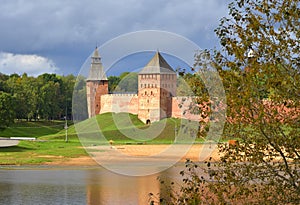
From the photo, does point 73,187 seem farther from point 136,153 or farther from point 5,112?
point 5,112

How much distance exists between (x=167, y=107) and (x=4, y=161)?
2457cm

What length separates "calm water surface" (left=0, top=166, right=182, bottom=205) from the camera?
14.9 meters

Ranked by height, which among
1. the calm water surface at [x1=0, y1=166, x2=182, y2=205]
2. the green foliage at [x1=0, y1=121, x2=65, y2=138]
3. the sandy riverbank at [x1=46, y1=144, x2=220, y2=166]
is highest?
the green foliage at [x1=0, y1=121, x2=65, y2=138]

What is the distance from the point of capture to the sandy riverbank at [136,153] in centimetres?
2697

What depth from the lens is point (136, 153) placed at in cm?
3177

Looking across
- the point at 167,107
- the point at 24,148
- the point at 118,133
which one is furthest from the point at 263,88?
the point at 167,107

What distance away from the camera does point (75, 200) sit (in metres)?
14.9

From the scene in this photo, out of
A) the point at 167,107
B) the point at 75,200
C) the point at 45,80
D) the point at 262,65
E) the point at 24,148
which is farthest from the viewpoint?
the point at 45,80

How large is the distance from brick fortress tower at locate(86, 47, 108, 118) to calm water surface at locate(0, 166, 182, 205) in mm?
32950

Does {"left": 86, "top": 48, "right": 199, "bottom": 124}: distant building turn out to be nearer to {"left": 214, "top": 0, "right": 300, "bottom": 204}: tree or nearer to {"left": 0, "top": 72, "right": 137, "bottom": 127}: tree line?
{"left": 0, "top": 72, "right": 137, "bottom": 127}: tree line

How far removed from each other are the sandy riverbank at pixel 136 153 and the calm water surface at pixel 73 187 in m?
3.17

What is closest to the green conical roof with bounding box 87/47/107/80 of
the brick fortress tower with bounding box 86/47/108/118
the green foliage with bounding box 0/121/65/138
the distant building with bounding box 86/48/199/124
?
the brick fortress tower with bounding box 86/47/108/118

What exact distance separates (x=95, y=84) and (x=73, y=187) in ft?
133

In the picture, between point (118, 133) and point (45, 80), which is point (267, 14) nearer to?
point (118, 133)
